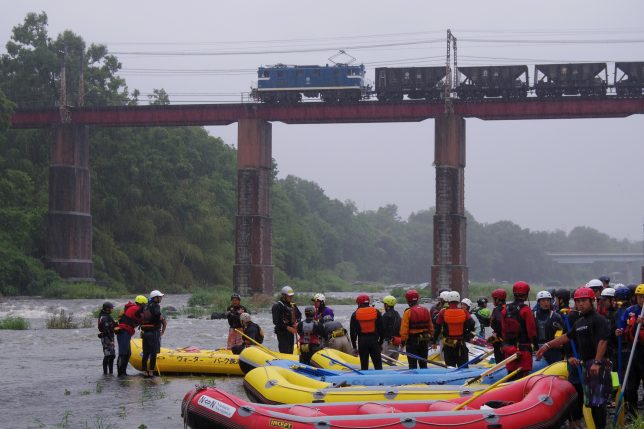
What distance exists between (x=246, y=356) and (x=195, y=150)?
71.5 meters

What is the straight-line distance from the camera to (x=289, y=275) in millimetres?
106875

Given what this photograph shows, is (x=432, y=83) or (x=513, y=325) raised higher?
(x=432, y=83)

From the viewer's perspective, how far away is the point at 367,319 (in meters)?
19.4

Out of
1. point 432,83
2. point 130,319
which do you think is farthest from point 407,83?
point 130,319

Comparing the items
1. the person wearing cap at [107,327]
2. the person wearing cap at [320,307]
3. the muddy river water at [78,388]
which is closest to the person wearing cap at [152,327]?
the muddy river water at [78,388]

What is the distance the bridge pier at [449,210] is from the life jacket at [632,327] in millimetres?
46347

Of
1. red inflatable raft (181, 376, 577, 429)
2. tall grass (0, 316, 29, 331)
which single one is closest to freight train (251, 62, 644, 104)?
tall grass (0, 316, 29, 331)

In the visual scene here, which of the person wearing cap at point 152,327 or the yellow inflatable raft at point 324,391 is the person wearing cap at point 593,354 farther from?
the person wearing cap at point 152,327

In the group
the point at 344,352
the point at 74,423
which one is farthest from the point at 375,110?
the point at 74,423

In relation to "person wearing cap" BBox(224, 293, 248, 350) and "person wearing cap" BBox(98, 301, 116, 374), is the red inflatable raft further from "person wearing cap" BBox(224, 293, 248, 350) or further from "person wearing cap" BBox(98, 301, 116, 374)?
"person wearing cap" BBox(98, 301, 116, 374)

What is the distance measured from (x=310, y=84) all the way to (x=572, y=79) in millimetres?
14851

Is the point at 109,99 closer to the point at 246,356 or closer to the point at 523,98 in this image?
the point at 523,98

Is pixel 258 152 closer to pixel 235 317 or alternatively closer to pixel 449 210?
pixel 449 210

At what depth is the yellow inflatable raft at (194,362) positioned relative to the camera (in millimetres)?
22562
